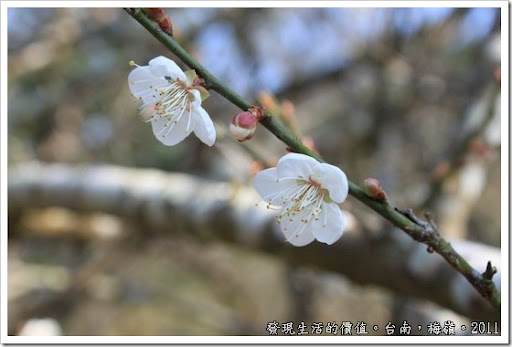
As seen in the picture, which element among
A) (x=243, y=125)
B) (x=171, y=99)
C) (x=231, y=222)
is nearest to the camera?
(x=243, y=125)

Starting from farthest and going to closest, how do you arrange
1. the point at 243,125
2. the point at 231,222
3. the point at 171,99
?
1. the point at 231,222
2. the point at 171,99
3. the point at 243,125

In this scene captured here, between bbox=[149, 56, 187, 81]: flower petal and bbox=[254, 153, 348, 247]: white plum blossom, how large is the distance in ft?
0.44

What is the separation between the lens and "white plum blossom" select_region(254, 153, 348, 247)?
594mm

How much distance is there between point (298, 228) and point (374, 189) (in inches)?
5.2

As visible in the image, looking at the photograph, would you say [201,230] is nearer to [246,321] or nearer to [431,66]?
[246,321]

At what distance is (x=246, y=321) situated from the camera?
6.27 feet

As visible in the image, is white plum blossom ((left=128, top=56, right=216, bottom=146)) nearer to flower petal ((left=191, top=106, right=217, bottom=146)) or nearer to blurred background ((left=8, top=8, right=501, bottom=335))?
flower petal ((left=191, top=106, right=217, bottom=146))

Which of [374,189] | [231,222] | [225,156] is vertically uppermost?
[225,156]

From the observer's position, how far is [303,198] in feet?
2.10

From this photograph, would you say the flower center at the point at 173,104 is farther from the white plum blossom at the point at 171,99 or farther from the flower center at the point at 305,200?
the flower center at the point at 305,200

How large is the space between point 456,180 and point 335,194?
897mm

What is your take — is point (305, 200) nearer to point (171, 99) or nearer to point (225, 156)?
point (171, 99)

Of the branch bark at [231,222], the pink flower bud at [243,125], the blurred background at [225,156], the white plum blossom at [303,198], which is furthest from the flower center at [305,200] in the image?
the blurred background at [225,156]

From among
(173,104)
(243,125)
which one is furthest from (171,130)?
(243,125)
